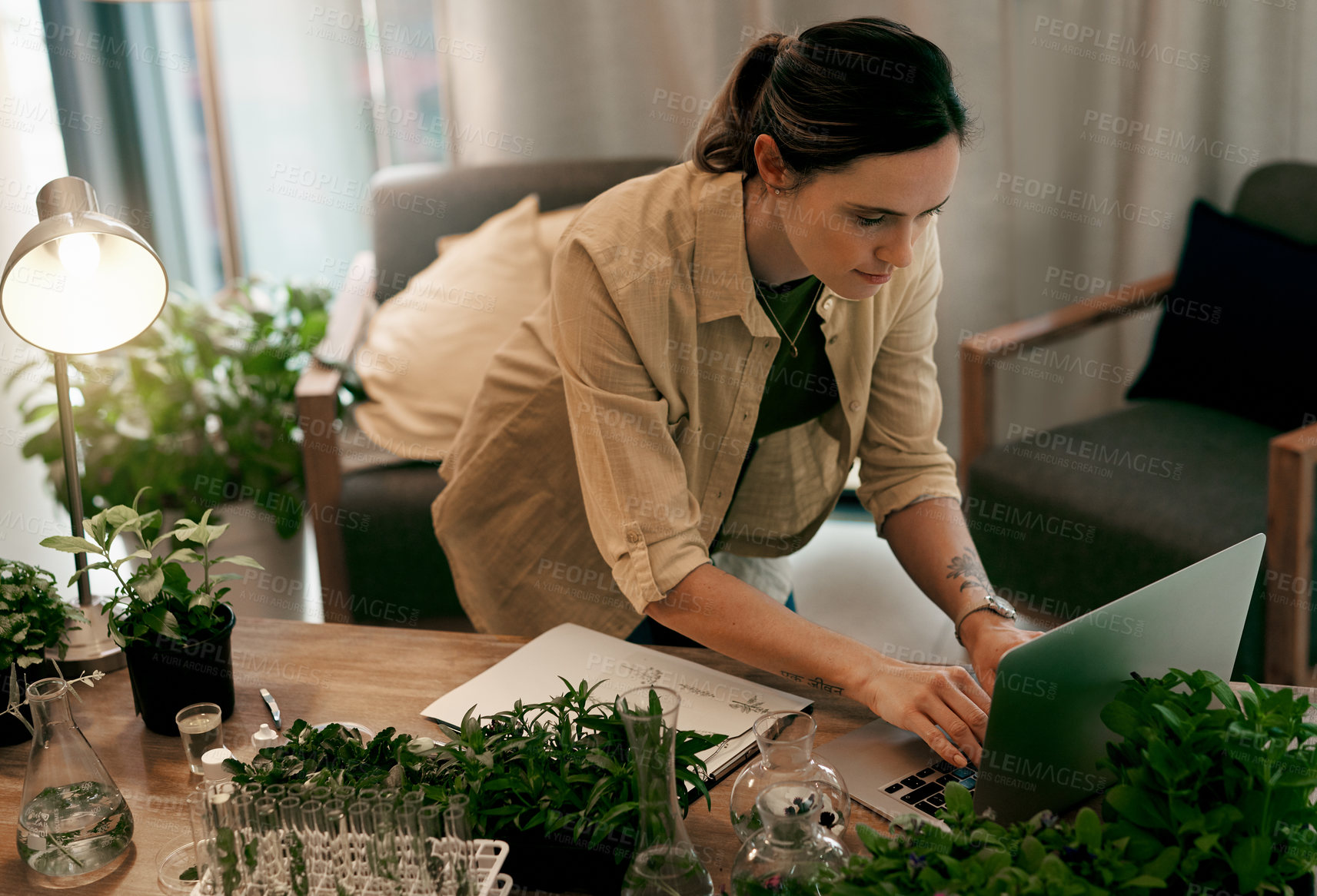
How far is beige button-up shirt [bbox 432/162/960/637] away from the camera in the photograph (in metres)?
1.25

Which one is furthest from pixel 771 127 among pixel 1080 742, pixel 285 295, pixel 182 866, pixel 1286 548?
pixel 285 295

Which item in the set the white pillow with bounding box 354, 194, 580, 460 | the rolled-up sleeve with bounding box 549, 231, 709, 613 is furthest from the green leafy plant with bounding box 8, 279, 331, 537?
the rolled-up sleeve with bounding box 549, 231, 709, 613

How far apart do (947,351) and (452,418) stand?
1491 mm

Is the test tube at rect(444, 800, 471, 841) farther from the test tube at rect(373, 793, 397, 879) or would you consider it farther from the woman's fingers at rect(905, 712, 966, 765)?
the woman's fingers at rect(905, 712, 966, 765)

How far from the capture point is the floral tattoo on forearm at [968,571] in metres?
1.35

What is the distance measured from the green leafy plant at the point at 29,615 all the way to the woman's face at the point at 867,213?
924 millimetres

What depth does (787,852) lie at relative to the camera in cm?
84

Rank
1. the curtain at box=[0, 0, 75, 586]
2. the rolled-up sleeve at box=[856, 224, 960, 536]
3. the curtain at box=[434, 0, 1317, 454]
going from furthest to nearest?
the curtain at box=[434, 0, 1317, 454] → the curtain at box=[0, 0, 75, 586] → the rolled-up sleeve at box=[856, 224, 960, 536]

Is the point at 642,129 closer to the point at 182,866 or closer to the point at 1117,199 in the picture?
the point at 1117,199

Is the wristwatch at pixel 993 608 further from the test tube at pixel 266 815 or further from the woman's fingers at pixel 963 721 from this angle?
the test tube at pixel 266 815

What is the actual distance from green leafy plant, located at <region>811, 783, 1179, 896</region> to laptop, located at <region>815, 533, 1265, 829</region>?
10 centimetres

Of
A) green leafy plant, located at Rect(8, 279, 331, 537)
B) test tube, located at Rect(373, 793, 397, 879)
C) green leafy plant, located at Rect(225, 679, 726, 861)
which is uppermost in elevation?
test tube, located at Rect(373, 793, 397, 879)

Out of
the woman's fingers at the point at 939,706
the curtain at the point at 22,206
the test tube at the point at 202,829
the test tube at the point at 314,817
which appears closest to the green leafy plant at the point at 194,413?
the curtain at the point at 22,206

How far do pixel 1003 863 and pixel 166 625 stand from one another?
89 cm
